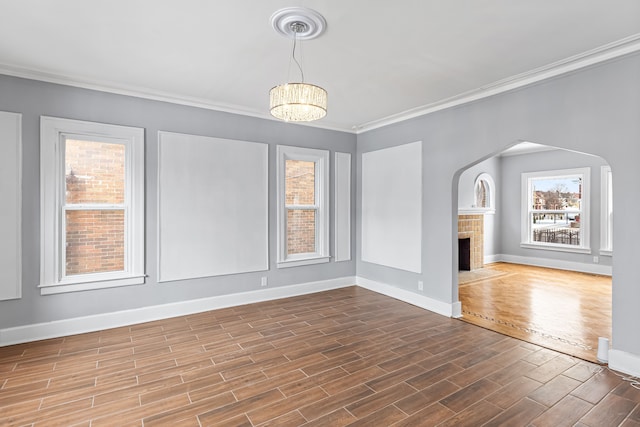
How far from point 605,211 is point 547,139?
15.5 feet

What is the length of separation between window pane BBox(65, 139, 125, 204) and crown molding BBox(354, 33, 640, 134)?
3763mm

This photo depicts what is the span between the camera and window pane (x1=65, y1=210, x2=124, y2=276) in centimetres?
366

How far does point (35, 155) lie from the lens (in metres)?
3.42

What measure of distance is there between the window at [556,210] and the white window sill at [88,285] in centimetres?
811

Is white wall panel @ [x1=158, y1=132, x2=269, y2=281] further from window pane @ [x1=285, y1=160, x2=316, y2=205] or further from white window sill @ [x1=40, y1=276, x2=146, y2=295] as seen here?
window pane @ [x1=285, y1=160, x2=316, y2=205]

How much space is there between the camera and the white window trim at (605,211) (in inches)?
256

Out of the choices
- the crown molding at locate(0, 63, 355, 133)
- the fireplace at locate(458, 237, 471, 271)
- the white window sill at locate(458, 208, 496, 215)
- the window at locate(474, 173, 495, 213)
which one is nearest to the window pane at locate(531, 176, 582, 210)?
the window at locate(474, 173, 495, 213)

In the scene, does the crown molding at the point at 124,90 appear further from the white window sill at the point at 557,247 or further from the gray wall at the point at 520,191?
the white window sill at the point at 557,247

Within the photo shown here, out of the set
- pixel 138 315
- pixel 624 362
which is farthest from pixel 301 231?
pixel 624 362

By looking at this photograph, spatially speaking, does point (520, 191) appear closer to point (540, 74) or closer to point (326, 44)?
point (540, 74)

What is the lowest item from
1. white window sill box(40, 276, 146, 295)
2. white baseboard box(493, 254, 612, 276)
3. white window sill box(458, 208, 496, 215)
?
white baseboard box(493, 254, 612, 276)

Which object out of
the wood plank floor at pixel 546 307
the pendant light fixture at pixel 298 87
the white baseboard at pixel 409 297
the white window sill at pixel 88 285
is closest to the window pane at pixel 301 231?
the white baseboard at pixel 409 297

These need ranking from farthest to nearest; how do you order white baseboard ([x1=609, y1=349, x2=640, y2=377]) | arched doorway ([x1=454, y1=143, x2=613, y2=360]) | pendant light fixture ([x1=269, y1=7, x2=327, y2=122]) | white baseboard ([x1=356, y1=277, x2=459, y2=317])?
arched doorway ([x1=454, y1=143, x2=613, y2=360])
white baseboard ([x1=356, y1=277, x2=459, y2=317])
white baseboard ([x1=609, y1=349, x2=640, y2=377])
pendant light fixture ([x1=269, y1=7, x2=327, y2=122])

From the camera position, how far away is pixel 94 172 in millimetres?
3773
